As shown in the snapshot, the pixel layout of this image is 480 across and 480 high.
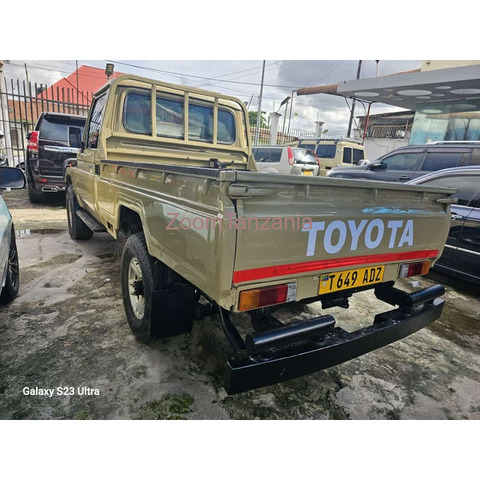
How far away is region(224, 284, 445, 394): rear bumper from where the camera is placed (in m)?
1.57

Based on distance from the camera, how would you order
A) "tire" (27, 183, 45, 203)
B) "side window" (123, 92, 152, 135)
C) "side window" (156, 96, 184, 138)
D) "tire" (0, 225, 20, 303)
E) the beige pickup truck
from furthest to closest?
"tire" (27, 183, 45, 203) < "side window" (156, 96, 184, 138) < "side window" (123, 92, 152, 135) < "tire" (0, 225, 20, 303) < the beige pickup truck

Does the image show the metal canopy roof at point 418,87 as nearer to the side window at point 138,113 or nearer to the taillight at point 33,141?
the side window at point 138,113

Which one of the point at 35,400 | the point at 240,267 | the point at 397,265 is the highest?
the point at 240,267

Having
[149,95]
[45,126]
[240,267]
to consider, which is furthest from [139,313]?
[45,126]

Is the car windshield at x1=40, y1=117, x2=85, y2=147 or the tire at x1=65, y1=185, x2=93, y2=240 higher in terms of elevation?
the car windshield at x1=40, y1=117, x2=85, y2=147

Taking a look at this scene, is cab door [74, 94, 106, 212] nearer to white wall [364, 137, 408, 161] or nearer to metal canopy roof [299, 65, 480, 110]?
metal canopy roof [299, 65, 480, 110]

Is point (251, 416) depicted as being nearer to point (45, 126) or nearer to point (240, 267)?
point (240, 267)

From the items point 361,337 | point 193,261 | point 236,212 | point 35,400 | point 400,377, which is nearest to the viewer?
point 236,212

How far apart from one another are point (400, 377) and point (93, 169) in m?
3.55

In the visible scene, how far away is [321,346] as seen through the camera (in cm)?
178

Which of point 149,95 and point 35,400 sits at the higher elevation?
point 149,95

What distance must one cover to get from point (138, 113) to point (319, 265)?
8.98ft

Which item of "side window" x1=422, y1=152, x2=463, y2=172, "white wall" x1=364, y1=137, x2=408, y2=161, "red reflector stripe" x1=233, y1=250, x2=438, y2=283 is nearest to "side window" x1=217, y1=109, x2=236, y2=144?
"red reflector stripe" x1=233, y1=250, x2=438, y2=283

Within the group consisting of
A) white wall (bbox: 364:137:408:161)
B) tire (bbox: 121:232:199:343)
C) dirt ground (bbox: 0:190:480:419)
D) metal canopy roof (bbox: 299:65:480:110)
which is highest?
metal canopy roof (bbox: 299:65:480:110)
